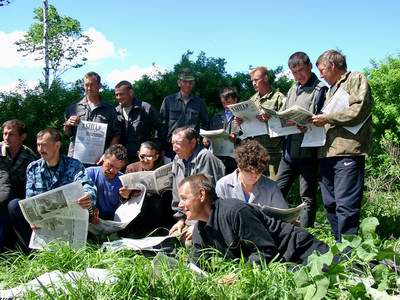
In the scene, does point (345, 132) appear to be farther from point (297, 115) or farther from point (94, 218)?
point (94, 218)

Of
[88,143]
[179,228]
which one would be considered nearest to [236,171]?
[179,228]

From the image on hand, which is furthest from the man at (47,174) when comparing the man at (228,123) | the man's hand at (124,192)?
the man at (228,123)

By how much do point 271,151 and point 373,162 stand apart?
518cm

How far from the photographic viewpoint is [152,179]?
19.2ft

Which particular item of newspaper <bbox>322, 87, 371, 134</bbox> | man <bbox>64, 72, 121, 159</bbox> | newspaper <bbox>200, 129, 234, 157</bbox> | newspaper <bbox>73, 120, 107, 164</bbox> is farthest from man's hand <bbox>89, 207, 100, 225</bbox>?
newspaper <bbox>322, 87, 371, 134</bbox>

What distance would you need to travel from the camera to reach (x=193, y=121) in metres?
6.96

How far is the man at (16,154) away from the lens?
5.50 metres

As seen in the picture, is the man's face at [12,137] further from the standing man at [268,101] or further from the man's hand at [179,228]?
the standing man at [268,101]

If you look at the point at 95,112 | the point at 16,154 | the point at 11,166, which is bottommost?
the point at 11,166

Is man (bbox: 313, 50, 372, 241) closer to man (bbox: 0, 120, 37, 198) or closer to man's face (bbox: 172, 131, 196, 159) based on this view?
man's face (bbox: 172, 131, 196, 159)

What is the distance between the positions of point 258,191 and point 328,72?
4.53 ft

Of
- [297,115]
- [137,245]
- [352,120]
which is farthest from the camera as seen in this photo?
[297,115]

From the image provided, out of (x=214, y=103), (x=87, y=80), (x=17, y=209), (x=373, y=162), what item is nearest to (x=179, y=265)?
(x=17, y=209)

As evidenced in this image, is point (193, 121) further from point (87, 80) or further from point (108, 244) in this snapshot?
point (108, 244)
